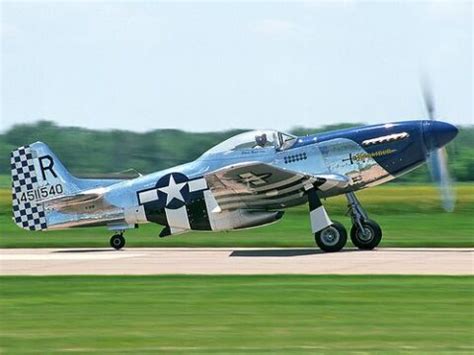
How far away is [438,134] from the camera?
71.7 ft

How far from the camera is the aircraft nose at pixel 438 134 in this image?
21844 mm

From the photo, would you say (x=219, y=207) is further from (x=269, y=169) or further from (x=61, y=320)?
(x=61, y=320)

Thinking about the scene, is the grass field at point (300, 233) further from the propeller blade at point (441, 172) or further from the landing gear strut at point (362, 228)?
the landing gear strut at point (362, 228)

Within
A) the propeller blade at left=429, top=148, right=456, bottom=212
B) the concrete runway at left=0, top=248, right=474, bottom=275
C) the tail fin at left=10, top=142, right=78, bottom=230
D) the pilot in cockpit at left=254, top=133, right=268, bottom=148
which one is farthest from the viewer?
the tail fin at left=10, top=142, right=78, bottom=230

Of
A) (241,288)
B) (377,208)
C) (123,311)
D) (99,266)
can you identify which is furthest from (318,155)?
(377,208)

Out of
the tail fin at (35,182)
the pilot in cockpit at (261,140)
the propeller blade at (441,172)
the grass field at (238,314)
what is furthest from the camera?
the tail fin at (35,182)

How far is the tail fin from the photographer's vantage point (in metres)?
24.3

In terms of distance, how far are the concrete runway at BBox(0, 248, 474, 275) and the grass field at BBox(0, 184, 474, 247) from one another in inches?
93.9

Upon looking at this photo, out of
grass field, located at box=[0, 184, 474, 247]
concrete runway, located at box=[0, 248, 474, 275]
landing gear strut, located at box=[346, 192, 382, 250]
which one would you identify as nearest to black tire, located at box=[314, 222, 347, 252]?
concrete runway, located at box=[0, 248, 474, 275]

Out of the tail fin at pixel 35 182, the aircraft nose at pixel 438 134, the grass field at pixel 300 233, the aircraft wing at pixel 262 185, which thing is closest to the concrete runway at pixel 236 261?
the tail fin at pixel 35 182

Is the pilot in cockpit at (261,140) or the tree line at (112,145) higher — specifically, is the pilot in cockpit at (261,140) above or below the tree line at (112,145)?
above

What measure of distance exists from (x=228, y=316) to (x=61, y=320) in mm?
1813

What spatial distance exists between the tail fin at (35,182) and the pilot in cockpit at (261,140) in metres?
4.58

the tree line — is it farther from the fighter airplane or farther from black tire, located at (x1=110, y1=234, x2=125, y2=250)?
the fighter airplane
